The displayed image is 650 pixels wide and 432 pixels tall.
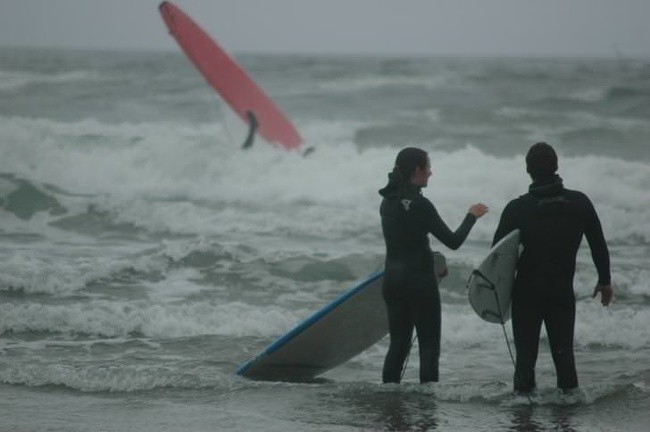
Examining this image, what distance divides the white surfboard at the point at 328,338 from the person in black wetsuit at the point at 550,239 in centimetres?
98

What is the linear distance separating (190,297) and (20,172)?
8.49 m

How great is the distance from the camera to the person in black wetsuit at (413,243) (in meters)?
5.46

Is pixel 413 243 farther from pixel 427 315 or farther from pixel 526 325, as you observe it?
pixel 526 325

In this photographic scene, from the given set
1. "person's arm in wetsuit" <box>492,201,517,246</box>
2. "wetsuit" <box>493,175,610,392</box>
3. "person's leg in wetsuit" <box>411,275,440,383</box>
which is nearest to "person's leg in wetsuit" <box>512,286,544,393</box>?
"wetsuit" <box>493,175,610,392</box>

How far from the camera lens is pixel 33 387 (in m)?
6.35

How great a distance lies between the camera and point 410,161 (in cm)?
545

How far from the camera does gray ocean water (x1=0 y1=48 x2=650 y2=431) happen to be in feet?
19.4

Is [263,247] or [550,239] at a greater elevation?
[550,239]

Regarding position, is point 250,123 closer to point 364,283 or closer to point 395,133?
point 395,133

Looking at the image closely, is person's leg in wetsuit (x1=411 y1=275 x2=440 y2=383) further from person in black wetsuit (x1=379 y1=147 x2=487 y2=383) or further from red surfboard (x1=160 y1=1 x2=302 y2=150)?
red surfboard (x1=160 y1=1 x2=302 y2=150)

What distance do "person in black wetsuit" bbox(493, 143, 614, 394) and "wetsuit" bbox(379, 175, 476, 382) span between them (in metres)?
0.27

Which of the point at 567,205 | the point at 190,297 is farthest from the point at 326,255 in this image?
the point at 567,205

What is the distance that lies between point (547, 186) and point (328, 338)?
171cm

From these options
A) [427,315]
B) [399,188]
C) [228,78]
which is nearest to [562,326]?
[427,315]
